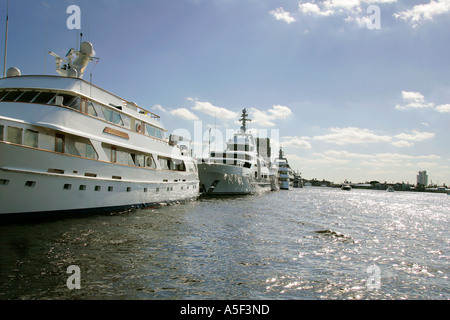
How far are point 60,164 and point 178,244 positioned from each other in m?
7.46

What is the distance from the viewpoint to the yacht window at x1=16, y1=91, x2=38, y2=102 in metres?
14.4

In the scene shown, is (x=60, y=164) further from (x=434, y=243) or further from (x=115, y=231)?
(x=434, y=243)

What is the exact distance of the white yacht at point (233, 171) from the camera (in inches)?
1563

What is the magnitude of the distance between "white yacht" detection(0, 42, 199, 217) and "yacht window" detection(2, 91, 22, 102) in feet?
0.20

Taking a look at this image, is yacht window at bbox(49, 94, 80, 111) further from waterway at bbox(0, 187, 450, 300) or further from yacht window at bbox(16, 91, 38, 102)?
waterway at bbox(0, 187, 450, 300)

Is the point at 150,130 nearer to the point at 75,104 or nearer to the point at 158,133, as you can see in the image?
the point at 158,133

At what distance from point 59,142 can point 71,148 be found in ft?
2.20

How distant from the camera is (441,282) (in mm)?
7840

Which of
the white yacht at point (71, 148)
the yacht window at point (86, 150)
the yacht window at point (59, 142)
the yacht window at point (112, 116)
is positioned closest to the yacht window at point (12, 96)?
the white yacht at point (71, 148)

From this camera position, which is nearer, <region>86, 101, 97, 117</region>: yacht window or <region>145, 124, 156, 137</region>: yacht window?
<region>86, 101, 97, 117</region>: yacht window

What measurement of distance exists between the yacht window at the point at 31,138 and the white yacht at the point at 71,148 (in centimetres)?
4

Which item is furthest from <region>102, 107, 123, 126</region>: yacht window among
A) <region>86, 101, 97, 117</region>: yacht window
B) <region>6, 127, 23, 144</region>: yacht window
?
<region>6, 127, 23, 144</region>: yacht window
